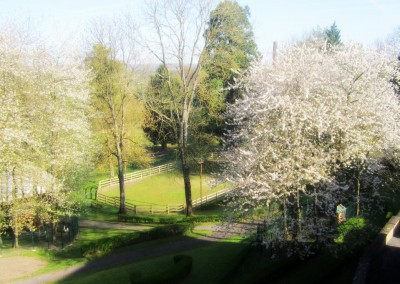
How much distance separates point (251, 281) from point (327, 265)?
321 centimetres

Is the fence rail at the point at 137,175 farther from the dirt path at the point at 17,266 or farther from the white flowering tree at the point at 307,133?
the white flowering tree at the point at 307,133

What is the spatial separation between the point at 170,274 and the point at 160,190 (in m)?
27.1

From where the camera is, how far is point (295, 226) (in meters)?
17.7

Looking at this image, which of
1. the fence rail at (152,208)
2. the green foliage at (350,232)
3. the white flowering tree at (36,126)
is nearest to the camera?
the green foliage at (350,232)

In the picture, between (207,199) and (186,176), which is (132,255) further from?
(207,199)

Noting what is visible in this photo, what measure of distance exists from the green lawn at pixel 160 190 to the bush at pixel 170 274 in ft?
69.6

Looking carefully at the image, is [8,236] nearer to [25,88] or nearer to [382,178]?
[25,88]

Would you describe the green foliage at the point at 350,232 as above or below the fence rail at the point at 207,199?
below

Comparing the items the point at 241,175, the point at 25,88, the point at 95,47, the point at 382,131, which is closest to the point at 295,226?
the point at 241,175

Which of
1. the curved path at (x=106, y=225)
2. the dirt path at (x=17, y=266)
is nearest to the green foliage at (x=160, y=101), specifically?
the curved path at (x=106, y=225)

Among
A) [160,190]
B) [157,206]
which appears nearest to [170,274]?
[157,206]

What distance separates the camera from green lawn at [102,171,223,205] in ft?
136

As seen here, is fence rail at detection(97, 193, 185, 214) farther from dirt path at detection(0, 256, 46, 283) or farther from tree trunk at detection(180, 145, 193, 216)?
dirt path at detection(0, 256, 46, 283)

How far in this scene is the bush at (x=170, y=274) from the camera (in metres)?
16.4
